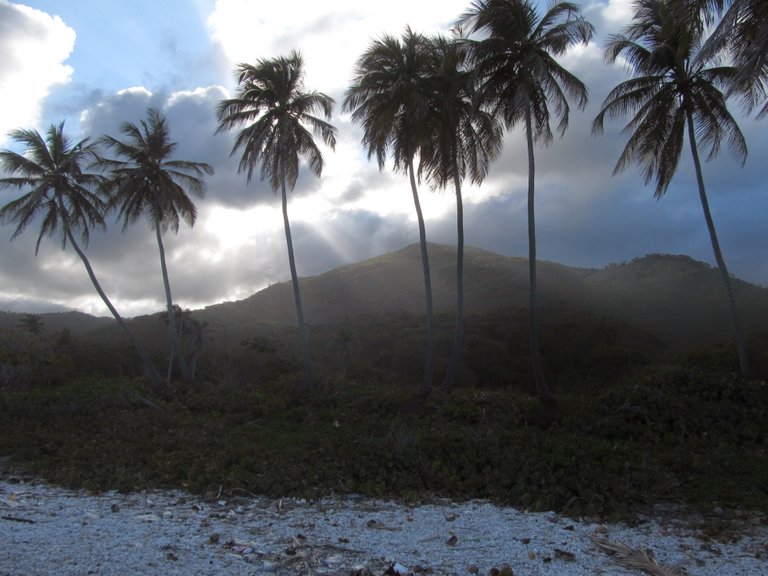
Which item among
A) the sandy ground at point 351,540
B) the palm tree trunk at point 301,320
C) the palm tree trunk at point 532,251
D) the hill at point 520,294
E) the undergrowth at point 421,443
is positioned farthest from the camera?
the hill at point 520,294

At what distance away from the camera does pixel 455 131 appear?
65.7 ft

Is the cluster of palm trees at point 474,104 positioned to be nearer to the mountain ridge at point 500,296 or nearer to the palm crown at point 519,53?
the palm crown at point 519,53

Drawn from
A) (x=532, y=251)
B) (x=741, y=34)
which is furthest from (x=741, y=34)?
(x=532, y=251)

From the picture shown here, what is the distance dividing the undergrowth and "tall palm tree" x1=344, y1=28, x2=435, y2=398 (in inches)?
147

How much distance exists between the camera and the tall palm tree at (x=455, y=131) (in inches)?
752

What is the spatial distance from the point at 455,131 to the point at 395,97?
2394 millimetres

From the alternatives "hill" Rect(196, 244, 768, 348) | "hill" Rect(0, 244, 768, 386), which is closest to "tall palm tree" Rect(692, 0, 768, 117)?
"hill" Rect(0, 244, 768, 386)

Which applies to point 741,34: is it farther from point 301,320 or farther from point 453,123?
point 301,320

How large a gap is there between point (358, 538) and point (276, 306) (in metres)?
74.9

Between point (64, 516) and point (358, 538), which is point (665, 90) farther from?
point (64, 516)

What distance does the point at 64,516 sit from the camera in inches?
330

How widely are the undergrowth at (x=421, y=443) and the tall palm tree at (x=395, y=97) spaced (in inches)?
147

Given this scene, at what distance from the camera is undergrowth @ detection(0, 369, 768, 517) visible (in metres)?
10.1

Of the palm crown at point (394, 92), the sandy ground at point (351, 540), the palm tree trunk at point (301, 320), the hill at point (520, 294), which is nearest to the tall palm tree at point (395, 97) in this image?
the palm crown at point (394, 92)
